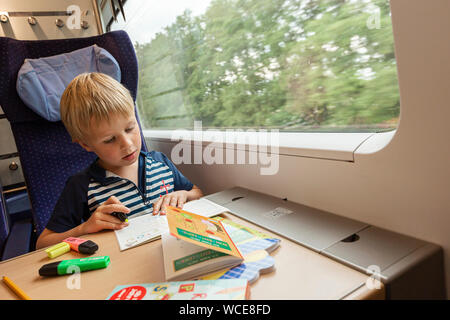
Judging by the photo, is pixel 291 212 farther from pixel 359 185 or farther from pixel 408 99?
pixel 408 99

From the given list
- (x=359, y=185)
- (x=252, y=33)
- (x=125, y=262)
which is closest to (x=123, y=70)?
(x=252, y=33)

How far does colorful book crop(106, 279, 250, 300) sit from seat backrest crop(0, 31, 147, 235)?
0.85 meters

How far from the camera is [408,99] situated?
22.8 inches

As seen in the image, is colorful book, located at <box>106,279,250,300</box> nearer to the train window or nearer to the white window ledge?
the white window ledge

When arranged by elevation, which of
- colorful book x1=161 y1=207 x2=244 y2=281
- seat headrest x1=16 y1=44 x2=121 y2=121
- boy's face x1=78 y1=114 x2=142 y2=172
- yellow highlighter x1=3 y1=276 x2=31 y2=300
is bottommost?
yellow highlighter x1=3 y1=276 x2=31 y2=300

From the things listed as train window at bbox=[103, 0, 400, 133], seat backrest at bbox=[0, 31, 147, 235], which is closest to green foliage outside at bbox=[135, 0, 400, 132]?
train window at bbox=[103, 0, 400, 133]

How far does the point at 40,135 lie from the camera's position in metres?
1.21

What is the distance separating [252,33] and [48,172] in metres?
0.97

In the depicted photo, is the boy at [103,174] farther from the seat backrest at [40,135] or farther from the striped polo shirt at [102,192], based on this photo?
the seat backrest at [40,135]

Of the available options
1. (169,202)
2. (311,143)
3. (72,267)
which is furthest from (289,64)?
(72,267)

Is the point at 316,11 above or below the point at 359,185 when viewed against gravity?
above

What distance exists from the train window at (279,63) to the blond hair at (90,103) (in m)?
0.50

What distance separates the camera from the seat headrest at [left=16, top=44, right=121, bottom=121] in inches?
44.8

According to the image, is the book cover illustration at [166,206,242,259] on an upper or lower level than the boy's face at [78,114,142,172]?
lower
